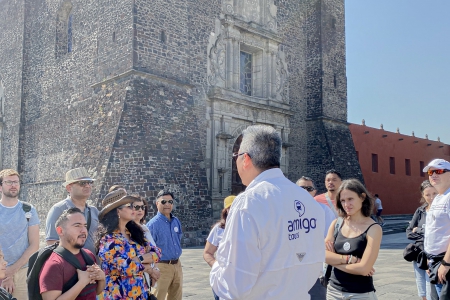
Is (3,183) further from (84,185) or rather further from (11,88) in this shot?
(11,88)

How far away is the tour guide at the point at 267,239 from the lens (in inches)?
69.9

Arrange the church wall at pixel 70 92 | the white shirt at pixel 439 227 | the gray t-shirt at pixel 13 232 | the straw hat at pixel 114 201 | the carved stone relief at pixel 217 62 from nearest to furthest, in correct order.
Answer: the straw hat at pixel 114 201, the white shirt at pixel 439 227, the gray t-shirt at pixel 13 232, the church wall at pixel 70 92, the carved stone relief at pixel 217 62

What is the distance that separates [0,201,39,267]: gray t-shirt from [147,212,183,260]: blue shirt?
52.6 inches

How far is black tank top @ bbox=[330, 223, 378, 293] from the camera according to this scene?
10.0 feet

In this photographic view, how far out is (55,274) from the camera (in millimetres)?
2602

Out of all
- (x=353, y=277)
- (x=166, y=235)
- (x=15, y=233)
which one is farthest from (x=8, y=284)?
(x=353, y=277)

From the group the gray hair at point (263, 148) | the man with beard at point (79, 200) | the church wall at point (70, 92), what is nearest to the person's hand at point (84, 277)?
the man with beard at point (79, 200)

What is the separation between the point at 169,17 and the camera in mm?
12844

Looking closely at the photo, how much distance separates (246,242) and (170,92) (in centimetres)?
1102

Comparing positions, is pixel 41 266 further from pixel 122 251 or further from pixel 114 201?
pixel 114 201

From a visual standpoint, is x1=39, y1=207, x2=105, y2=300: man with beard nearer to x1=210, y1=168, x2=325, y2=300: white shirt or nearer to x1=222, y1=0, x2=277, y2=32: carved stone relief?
x1=210, y1=168, x2=325, y2=300: white shirt

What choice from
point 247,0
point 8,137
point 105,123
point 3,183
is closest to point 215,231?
point 3,183

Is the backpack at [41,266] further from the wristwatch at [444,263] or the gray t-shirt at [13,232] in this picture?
the wristwatch at [444,263]

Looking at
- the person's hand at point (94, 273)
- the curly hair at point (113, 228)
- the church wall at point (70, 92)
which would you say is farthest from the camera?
the church wall at point (70, 92)
